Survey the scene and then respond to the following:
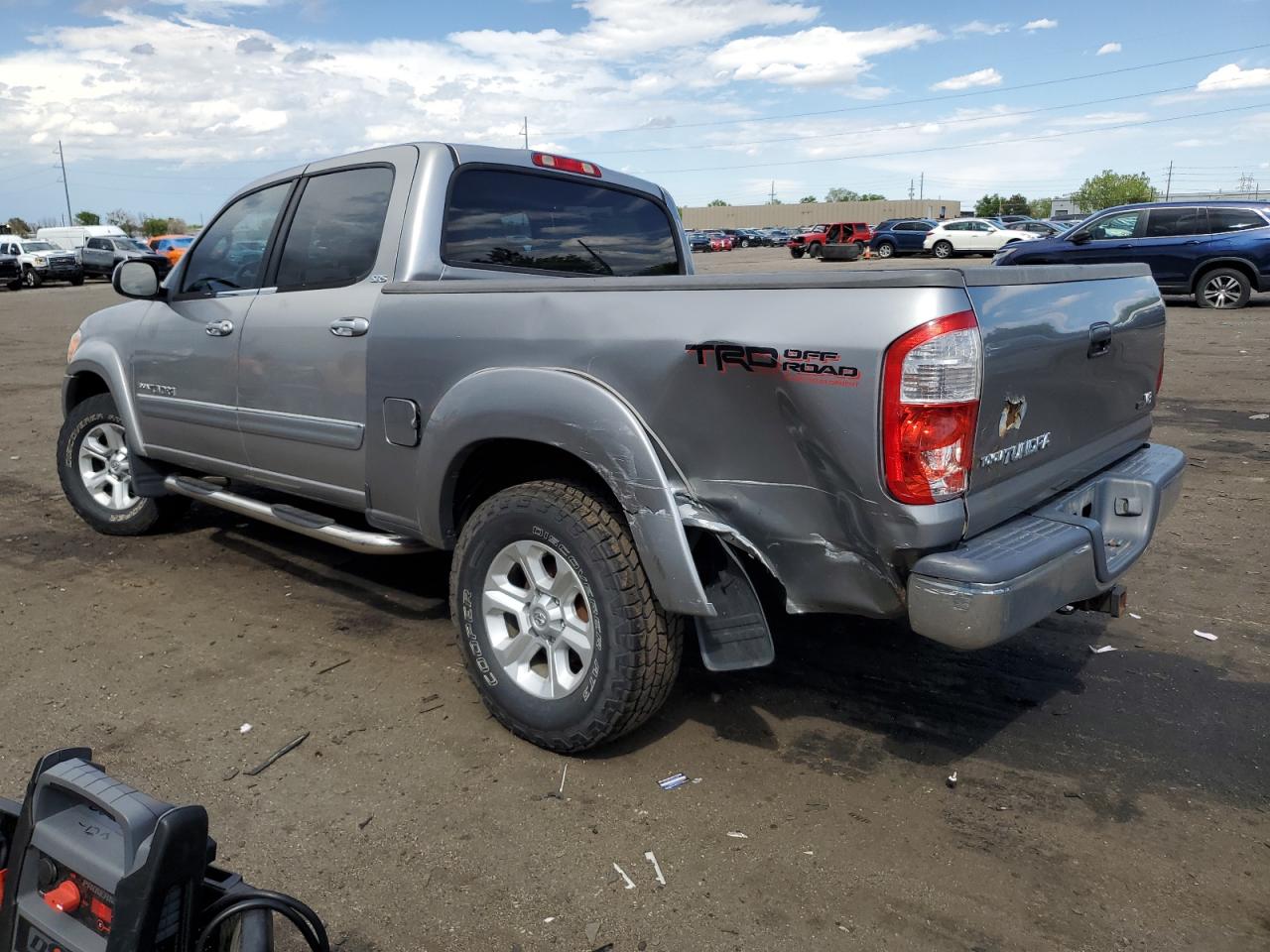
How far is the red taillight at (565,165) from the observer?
4.27m

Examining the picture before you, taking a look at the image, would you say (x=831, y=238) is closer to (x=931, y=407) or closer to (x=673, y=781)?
(x=673, y=781)

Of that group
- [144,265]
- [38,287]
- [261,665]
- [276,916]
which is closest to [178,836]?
[276,916]

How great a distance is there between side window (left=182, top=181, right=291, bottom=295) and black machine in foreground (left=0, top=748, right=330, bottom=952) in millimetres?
2933

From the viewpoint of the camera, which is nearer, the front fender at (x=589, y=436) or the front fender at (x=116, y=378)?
the front fender at (x=589, y=436)

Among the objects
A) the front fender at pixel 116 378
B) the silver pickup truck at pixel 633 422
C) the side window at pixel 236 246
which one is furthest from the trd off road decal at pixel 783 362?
the front fender at pixel 116 378

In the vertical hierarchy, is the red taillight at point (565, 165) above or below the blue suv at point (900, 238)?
above

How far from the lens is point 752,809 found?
2936 mm

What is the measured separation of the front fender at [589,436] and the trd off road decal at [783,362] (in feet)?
1.05

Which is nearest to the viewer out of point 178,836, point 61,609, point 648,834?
point 178,836

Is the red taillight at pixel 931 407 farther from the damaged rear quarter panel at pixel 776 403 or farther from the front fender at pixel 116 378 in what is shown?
the front fender at pixel 116 378

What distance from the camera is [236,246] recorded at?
4.67 metres

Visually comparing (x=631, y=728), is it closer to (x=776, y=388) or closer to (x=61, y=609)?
(x=776, y=388)

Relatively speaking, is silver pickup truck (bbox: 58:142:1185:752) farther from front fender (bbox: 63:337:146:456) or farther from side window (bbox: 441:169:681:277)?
front fender (bbox: 63:337:146:456)

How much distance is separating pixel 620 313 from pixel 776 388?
0.59 meters
